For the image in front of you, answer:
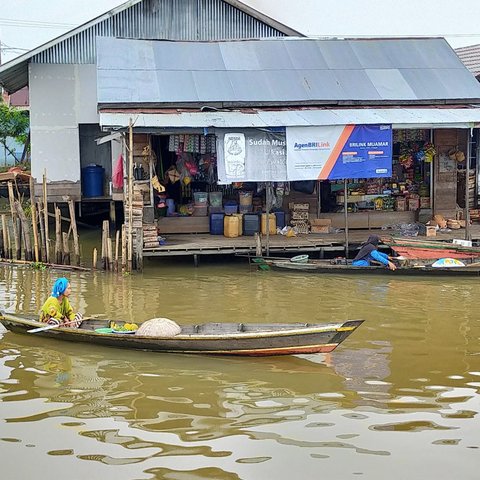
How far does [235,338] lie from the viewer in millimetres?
9242

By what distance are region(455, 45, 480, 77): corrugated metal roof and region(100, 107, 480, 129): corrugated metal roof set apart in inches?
225

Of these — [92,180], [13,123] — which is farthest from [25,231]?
[13,123]

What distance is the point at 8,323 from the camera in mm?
10789

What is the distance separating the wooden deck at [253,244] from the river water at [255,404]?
3.34 meters

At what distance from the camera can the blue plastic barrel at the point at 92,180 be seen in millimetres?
21047

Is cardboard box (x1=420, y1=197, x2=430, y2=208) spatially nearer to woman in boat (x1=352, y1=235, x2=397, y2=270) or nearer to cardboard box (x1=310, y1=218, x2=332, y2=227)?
cardboard box (x1=310, y1=218, x2=332, y2=227)

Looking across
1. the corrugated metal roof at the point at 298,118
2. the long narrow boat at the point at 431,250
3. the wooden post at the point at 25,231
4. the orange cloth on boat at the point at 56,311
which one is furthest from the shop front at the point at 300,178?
the orange cloth on boat at the point at 56,311

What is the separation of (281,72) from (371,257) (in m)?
5.14

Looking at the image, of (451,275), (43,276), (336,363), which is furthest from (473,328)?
(43,276)

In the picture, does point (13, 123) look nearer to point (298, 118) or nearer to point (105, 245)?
point (105, 245)

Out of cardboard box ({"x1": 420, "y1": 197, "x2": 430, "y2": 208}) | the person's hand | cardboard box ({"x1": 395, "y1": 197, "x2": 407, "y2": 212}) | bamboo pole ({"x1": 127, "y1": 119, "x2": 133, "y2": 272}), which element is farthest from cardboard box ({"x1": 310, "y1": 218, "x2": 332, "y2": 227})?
bamboo pole ({"x1": 127, "y1": 119, "x2": 133, "y2": 272})

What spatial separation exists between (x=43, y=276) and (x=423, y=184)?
943 cm

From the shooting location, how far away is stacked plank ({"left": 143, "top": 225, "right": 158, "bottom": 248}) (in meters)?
16.1

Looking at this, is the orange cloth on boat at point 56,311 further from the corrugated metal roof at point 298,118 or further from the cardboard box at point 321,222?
the cardboard box at point 321,222
